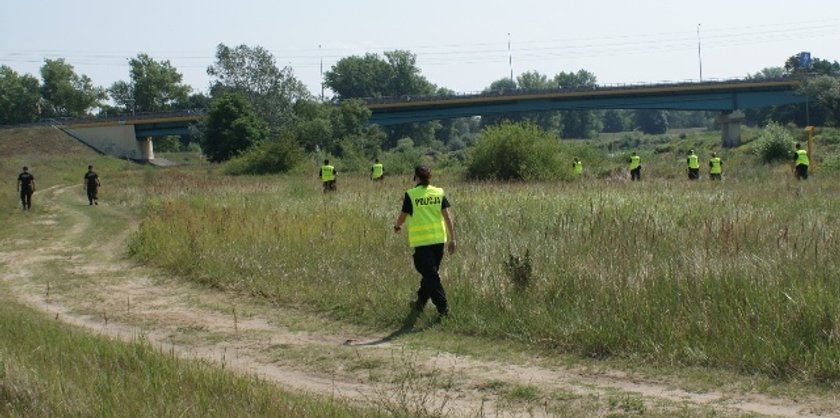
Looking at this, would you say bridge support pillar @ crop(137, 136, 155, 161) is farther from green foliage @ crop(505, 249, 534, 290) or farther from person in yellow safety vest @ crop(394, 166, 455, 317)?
green foliage @ crop(505, 249, 534, 290)

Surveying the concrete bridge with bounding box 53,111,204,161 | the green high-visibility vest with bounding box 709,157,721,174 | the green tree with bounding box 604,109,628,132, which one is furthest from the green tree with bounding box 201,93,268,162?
the green tree with bounding box 604,109,628,132

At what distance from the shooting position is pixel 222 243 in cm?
1520

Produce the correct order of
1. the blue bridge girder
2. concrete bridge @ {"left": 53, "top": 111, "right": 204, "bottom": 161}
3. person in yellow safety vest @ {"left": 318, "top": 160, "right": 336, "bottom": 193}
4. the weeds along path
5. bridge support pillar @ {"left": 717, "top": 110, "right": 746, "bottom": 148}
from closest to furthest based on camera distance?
1. the weeds along path
2. person in yellow safety vest @ {"left": 318, "top": 160, "right": 336, "bottom": 193}
3. bridge support pillar @ {"left": 717, "top": 110, "right": 746, "bottom": 148}
4. the blue bridge girder
5. concrete bridge @ {"left": 53, "top": 111, "right": 204, "bottom": 161}

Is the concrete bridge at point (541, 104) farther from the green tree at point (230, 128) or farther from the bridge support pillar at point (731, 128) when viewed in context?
the green tree at point (230, 128)

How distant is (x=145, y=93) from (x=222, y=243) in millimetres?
117240

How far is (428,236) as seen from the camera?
10.2 m

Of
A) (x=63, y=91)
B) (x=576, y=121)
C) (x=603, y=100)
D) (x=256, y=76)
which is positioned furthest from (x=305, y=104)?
(x=576, y=121)

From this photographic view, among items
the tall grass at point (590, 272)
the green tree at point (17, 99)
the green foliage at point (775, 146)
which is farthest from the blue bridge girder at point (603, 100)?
the tall grass at point (590, 272)

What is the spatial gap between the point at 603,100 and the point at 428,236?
8306 centimetres

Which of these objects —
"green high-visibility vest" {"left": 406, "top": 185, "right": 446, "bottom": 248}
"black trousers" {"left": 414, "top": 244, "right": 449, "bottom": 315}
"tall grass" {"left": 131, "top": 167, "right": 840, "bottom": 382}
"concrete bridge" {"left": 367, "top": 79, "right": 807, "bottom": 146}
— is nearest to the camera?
"tall grass" {"left": 131, "top": 167, "right": 840, "bottom": 382}

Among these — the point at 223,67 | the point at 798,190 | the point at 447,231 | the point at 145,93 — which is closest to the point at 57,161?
the point at 223,67

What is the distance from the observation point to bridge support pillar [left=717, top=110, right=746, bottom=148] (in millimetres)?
Answer: 80562

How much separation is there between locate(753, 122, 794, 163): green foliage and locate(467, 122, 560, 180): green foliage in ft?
43.6

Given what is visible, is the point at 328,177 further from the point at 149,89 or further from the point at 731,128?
the point at 149,89
